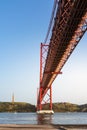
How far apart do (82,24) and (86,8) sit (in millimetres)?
4981

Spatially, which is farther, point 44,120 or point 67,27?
point 44,120

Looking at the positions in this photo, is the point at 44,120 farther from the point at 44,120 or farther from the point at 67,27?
the point at 67,27

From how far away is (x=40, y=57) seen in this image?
78125mm

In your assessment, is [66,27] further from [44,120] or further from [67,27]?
[44,120]

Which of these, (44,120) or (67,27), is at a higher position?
(67,27)

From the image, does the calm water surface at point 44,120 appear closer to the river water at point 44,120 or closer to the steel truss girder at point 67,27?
the river water at point 44,120

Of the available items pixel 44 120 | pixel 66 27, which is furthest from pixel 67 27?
pixel 44 120

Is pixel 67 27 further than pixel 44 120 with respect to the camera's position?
No

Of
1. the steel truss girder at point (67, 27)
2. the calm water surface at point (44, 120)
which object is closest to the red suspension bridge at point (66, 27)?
the steel truss girder at point (67, 27)

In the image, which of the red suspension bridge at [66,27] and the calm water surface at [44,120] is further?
the calm water surface at [44,120]

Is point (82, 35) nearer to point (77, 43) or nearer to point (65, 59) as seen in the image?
point (77, 43)

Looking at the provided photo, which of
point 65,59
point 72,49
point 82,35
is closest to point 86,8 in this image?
point 82,35

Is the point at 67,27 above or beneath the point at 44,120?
above

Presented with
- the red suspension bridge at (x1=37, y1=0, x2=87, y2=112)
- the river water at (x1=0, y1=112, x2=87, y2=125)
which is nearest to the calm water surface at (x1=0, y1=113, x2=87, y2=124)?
the river water at (x1=0, y1=112, x2=87, y2=125)
